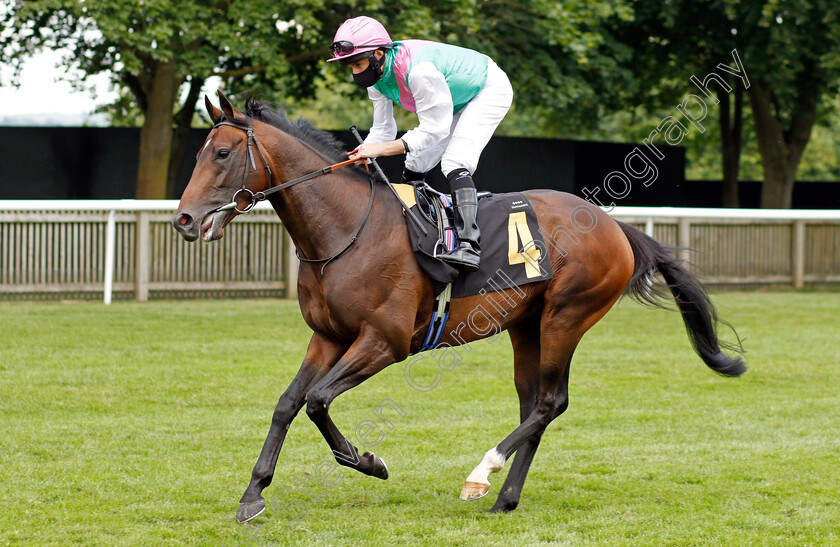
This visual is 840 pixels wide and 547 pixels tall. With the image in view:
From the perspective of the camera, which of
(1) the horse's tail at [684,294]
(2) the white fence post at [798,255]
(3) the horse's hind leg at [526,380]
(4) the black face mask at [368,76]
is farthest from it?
(2) the white fence post at [798,255]

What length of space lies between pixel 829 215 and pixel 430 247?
41.3 ft

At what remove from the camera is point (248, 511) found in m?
4.24

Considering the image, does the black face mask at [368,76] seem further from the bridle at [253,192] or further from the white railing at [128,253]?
the white railing at [128,253]

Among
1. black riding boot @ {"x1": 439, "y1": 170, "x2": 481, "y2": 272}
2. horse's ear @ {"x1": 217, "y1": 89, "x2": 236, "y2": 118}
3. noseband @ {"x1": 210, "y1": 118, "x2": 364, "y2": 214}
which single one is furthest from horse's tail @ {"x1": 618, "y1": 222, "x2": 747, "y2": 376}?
horse's ear @ {"x1": 217, "y1": 89, "x2": 236, "y2": 118}

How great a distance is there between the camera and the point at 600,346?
1032cm

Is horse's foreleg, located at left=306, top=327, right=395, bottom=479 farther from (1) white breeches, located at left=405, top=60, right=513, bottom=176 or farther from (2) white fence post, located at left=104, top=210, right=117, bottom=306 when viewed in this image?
(2) white fence post, located at left=104, top=210, right=117, bottom=306

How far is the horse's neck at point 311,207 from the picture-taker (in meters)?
4.45

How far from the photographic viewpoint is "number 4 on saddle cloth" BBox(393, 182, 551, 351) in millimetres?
4625

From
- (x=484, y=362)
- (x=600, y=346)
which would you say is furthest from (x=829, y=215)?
(x=484, y=362)

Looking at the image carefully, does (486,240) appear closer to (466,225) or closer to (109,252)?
(466,225)

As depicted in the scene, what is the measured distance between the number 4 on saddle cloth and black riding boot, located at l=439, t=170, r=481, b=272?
0.13 ft

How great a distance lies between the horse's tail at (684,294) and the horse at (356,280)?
1.16 ft

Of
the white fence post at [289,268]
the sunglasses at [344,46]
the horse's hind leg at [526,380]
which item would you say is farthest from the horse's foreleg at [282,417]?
the white fence post at [289,268]

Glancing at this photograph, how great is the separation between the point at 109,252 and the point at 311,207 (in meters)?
8.96
